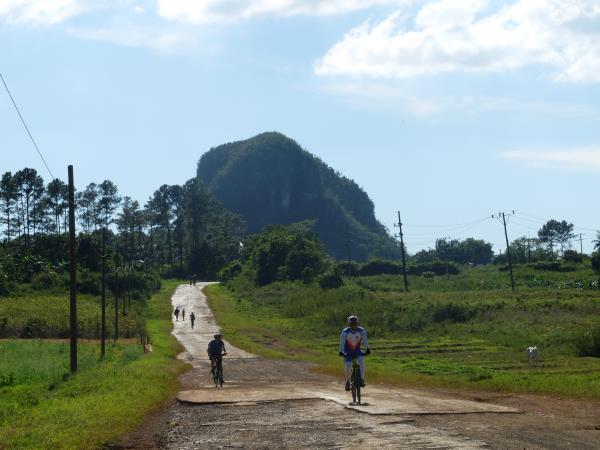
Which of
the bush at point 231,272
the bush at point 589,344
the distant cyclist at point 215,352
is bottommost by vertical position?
the bush at point 589,344

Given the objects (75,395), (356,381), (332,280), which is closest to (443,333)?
(332,280)

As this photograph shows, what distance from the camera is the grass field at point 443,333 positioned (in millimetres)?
34575

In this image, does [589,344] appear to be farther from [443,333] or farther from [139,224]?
[139,224]

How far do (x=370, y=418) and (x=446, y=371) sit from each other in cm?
1967

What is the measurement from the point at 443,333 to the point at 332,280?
42685mm

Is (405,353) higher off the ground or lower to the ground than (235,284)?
lower

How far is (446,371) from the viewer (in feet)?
121

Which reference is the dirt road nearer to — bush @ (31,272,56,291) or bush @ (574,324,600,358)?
bush @ (574,324,600,358)

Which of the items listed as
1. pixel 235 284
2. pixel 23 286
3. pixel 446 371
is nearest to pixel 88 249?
pixel 23 286

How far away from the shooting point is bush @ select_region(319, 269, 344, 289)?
107562mm

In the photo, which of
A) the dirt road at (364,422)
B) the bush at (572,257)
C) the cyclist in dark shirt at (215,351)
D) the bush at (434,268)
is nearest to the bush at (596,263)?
the bush at (572,257)

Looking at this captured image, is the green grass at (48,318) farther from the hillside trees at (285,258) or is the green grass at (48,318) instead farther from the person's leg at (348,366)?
the person's leg at (348,366)

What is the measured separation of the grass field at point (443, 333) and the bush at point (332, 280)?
140 centimetres

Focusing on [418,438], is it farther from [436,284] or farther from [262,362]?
[436,284]
